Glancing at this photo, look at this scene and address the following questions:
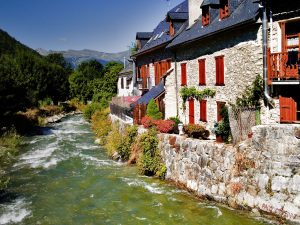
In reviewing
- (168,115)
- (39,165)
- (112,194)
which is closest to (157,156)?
(112,194)

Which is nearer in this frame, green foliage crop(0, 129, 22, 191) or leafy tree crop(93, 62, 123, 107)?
green foliage crop(0, 129, 22, 191)

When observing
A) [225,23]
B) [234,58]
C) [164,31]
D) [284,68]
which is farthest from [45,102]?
[284,68]

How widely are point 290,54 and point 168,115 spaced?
13364 mm

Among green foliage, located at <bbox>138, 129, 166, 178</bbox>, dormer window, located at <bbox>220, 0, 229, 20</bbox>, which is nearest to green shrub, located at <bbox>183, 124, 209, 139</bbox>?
green foliage, located at <bbox>138, 129, 166, 178</bbox>

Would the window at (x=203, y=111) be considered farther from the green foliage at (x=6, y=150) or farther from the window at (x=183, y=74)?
the green foliage at (x=6, y=150)

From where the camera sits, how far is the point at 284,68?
51.7 ft

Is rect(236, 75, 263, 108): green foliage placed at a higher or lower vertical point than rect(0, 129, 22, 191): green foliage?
higher

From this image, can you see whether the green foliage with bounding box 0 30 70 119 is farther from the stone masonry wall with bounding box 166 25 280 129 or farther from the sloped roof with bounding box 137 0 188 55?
the stone masonry wall with bounding box 166 25 280 129

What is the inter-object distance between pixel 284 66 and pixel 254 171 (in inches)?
194

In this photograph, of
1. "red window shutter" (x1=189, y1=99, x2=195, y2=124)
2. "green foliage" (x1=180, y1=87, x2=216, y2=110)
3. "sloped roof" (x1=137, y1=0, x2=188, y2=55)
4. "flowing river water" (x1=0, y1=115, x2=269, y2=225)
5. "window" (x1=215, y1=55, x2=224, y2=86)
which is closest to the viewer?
"flowing river water" (x1=0, y1=115, x2=269, y2=225)

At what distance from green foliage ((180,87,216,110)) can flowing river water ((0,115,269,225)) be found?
6.43 m

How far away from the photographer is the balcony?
1544cm

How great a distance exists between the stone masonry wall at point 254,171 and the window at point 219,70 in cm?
465

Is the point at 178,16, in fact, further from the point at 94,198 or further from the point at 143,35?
the point at 94,198
